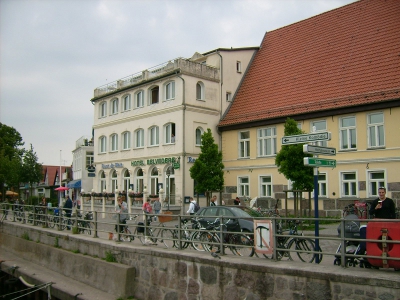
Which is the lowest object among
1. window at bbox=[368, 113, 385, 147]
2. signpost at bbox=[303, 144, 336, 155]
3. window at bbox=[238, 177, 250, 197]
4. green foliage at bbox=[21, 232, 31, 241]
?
green foliage at bbox=[21, 232, 31, 241]

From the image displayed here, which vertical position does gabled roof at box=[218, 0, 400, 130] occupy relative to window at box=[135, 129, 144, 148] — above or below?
above

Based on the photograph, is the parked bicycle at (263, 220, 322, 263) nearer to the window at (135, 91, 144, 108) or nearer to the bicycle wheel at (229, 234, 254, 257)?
the bicycle wheel at (229, 234, 254, 257)

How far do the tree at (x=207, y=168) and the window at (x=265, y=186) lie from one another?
9.48 feet

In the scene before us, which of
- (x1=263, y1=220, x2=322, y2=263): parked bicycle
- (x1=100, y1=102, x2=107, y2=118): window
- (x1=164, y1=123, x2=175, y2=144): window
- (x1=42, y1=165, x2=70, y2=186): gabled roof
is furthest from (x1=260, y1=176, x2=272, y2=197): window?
(x1=42, y1=165, x2=70, y2=186): gabled roof

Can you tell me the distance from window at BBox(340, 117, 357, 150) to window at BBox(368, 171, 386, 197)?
1874 millimetres

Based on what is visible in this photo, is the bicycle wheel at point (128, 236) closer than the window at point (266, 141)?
Yes

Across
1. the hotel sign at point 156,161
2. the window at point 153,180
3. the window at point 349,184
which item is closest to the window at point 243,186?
the hotel sign at point 156,161

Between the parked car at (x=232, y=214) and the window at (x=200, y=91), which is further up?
the window at (x=200, y=91)

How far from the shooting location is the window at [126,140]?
3791 centimetres

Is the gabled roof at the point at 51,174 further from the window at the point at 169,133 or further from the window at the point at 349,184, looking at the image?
the window at the point at 349,184

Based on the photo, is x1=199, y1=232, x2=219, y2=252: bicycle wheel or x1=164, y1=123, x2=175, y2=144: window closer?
x1=199, y1=232, x2=219, y2=252: bicycle wheel

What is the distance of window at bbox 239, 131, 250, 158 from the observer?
103 feet

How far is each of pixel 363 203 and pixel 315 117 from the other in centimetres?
637

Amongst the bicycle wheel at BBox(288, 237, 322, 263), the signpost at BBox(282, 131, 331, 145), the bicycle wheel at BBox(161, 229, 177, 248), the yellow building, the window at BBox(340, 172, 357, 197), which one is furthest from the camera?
the window at BBox(340, 172, 357, 197)
